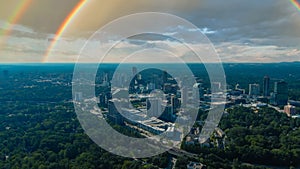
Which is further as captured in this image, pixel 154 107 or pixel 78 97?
pixel 78 97

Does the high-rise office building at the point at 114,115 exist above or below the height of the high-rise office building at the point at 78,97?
below

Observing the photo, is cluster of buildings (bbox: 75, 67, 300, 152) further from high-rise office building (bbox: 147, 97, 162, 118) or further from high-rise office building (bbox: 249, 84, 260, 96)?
high-rise office building (bbox: 249, 84, 260, 96)

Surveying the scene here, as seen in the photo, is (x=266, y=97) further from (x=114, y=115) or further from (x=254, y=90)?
(x=114, y=115)

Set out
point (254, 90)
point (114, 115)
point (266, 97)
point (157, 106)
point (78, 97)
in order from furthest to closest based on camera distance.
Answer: point (254, 90)
point (266, 97)
point (78, 97)
point (157, 106)
point (114, 115)

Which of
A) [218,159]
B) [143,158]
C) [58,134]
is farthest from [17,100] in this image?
[218,159]

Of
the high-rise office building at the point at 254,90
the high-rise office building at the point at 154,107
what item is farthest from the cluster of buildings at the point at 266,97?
the high-rise office building at the point at 154,107

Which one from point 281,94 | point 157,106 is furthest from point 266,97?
point 157,106

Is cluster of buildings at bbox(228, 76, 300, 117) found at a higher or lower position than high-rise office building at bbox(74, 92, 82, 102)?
lower

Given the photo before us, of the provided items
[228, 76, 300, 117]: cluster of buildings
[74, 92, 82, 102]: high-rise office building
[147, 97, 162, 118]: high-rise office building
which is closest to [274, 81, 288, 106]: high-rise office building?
[228, 76, 300, 117]: cluster of buildings

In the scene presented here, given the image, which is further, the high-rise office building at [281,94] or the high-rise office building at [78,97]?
the high-rise office building at [281,94]

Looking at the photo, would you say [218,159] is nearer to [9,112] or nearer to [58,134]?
[58,134]

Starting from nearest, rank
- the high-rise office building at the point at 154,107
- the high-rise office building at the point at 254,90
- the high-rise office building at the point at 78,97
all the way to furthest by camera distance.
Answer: the high-rise office building at the point at 154,107, the high-rise office building at the point at 78,97, the high-rise office building at the point at 254,90

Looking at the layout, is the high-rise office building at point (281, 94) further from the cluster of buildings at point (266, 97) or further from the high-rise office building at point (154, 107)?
the high-rise office building at point (154, 107)
